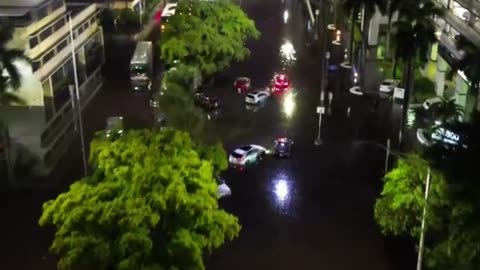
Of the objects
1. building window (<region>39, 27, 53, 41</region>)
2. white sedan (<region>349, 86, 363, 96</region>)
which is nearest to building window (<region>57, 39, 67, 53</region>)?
building window (<region>39, 27, 53, 41</region>)

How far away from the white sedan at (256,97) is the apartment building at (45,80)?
14577 millimetres

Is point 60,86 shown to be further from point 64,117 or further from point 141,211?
point 141,211

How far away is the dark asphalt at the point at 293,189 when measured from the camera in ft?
102

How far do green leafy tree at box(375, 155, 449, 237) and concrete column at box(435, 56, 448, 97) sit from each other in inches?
1014

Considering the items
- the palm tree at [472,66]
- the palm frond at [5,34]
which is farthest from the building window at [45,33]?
the palm tree at [472,66]

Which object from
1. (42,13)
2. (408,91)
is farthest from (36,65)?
(408,91)

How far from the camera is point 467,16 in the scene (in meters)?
45.5

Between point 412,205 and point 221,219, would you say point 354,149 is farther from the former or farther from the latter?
point 221,219

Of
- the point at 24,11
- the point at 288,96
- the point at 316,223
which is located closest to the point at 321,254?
the point at 316,223

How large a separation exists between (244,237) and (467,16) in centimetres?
2566

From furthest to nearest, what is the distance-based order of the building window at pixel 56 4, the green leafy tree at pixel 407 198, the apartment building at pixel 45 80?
the building window at pixel 56 4 → the apartment building at pixel 45 80 → the green leafy tree at pixel 407 198

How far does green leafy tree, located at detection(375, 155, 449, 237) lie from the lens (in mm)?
26484

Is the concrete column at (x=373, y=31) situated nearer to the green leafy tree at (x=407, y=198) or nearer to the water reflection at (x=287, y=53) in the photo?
the water reflection at (x=287, y=53)

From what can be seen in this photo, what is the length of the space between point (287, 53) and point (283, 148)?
105 ft
